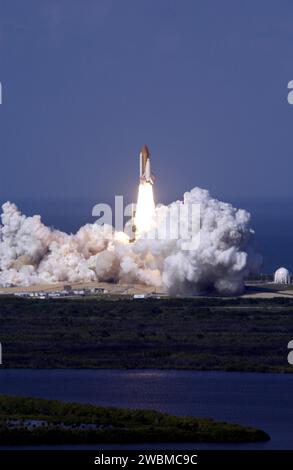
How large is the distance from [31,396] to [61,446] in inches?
320

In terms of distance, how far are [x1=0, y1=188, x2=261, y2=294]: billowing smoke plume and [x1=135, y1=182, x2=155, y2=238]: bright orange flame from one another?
87 centimetres

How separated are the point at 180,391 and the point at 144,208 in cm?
2792

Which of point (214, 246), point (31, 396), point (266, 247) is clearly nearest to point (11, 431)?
point (31, 396)

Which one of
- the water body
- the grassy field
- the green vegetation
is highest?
the grassy field

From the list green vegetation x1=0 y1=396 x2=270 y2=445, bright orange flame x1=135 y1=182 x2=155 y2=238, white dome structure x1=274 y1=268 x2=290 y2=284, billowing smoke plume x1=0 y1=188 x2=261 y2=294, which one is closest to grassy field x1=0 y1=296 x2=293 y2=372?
billowing smoke plume x1=0 y1=188 x2=261 y2=294

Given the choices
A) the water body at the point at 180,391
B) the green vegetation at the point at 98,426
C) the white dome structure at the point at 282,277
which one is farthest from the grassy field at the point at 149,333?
the green vegetation at the point at 98,426

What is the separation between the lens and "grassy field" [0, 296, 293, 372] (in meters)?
68.9

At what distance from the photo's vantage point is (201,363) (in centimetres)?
6831

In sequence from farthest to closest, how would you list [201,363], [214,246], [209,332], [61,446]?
[214,246], [209,332], [201,363], [61,446]

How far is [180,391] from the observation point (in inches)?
2462

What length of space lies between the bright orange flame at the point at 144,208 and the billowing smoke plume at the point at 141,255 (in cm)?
87

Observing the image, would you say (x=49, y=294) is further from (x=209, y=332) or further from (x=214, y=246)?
(x=209, y=332)

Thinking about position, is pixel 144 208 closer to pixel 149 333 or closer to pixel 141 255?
pixel 141 255

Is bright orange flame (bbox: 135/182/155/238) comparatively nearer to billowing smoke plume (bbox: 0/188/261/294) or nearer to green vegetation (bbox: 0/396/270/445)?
billowing smoke plume (bbox: 0/188/261/294)
